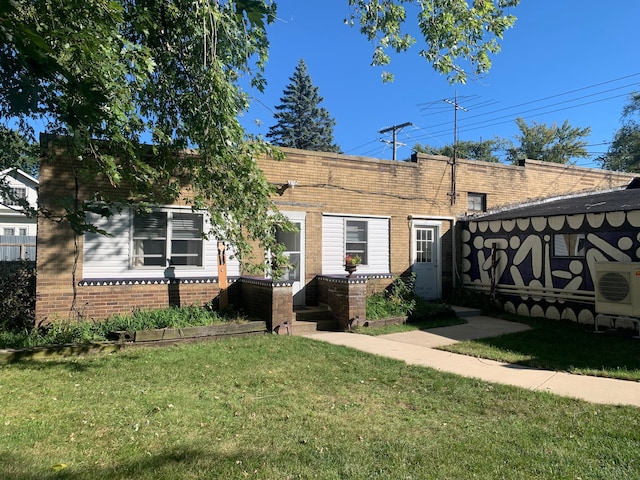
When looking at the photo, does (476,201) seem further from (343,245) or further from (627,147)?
(627,147)

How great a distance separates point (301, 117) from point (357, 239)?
3905cm

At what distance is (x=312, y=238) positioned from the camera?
1155 cm

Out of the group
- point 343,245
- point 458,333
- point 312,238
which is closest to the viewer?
point 458,333

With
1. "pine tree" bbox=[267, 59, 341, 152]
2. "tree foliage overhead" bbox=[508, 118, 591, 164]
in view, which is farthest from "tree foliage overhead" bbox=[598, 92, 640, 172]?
"pine tree" bbox=[267, 59, 341, 152]

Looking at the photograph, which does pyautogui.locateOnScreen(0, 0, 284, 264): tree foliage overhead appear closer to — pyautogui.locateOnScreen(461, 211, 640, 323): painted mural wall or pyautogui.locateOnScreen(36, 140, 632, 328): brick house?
Answer: pyautogui.locateOnScreen(36, 140, 632, 328): brick house

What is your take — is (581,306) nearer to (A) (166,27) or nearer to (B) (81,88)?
(A) (166,27)

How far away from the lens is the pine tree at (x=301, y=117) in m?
48.5

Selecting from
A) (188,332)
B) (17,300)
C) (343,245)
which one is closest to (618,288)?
(343,245)

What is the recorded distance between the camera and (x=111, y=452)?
148 inches

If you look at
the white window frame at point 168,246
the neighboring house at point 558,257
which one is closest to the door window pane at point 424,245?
the neighboring house at point 558,257

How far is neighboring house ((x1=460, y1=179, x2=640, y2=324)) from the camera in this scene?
379 inches

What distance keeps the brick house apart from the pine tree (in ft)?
113

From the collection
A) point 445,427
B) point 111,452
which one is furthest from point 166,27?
point 445,427

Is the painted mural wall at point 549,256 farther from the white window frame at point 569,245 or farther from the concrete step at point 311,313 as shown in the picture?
the concrete step at point 311,313
